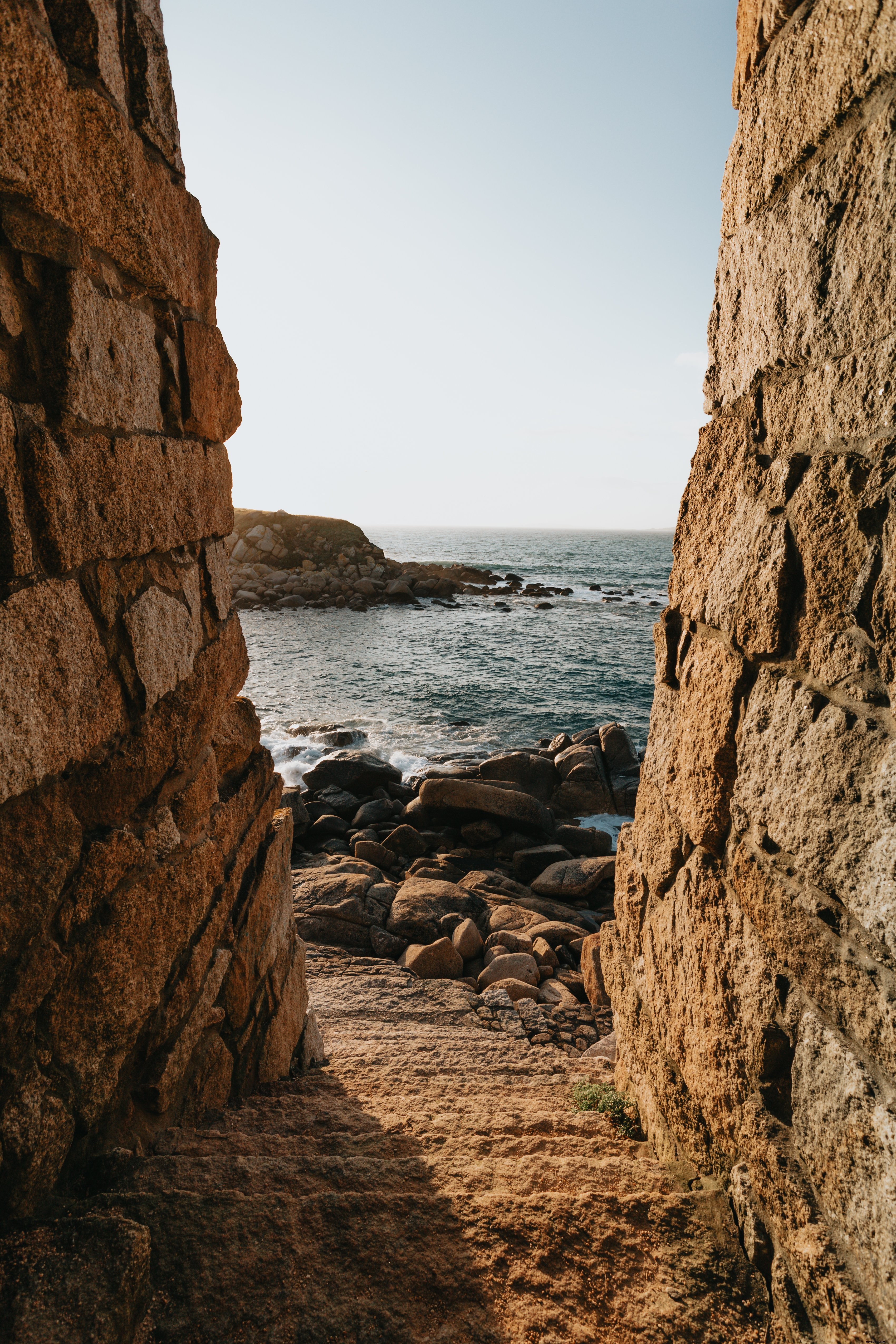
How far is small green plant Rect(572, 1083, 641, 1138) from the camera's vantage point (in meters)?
2.35

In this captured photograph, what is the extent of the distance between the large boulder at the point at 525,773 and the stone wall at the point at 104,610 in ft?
32.1

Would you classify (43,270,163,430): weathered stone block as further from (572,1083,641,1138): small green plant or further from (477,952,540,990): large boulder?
(477,952,540,990): large boulder

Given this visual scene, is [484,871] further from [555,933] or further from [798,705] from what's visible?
[798,705]

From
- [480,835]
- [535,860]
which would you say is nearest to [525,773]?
[480,835]

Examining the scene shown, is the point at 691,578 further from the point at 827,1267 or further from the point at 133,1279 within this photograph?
the point at 133,1279

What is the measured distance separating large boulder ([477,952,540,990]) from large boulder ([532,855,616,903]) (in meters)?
2.68

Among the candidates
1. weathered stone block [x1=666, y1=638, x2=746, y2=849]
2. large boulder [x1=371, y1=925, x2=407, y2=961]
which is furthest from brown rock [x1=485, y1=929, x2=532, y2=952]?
weathered stone block [x1=666, y1=638, x2=746, y2=849]

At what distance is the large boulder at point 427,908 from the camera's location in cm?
656

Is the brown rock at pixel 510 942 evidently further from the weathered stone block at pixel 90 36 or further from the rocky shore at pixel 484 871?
the weathered stone block at pixel 90 36

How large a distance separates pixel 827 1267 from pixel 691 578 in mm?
1540

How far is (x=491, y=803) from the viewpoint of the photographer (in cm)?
1035

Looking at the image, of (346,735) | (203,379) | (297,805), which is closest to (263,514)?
(346,735)

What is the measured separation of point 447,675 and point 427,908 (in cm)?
1396

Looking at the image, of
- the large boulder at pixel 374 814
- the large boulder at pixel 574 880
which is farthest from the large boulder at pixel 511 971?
the large boulder at pixel 374 814
